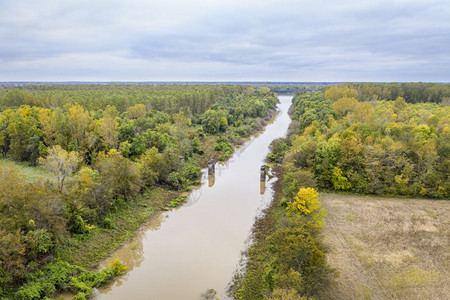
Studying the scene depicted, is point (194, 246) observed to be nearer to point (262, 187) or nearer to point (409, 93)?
point (262, 187)

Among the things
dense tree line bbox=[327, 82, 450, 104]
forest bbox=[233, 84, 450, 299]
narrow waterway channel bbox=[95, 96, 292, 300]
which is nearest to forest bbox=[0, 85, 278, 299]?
narrow waterway channel bbox=[95, 96, 292, 300]

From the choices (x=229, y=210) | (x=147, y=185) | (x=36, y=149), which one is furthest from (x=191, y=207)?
(x=36, y=149)

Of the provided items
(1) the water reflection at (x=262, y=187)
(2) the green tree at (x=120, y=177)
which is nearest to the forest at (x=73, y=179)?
(2) the green tree at (x=120, y=177)

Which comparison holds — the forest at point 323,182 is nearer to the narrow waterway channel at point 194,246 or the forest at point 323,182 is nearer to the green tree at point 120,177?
the narrow waterway channel at point 194,246

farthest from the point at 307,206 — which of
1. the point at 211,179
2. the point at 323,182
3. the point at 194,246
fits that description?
the point at 211,179

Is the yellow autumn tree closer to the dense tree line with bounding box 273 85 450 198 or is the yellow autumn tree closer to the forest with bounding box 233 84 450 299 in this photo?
the forest with bounding box 233 84 450 299

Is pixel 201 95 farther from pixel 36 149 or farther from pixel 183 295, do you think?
pixel 183 295
